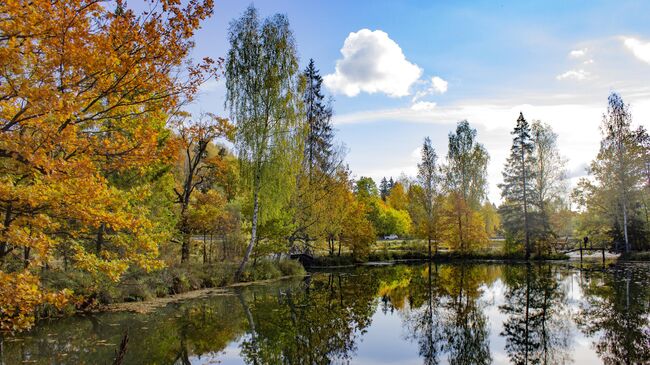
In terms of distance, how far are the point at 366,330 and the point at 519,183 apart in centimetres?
3447

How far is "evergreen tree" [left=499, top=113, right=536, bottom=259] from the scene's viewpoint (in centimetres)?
4009

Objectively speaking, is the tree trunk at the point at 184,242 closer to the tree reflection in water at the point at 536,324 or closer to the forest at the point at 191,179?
the forest at the point at 191,179

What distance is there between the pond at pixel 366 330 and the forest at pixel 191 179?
1.53 meters

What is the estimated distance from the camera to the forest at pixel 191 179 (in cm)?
583

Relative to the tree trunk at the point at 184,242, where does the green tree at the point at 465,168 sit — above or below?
above

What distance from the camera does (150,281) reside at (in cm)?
1728

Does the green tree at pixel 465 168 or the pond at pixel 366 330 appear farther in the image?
the green tree at pixel 465 168

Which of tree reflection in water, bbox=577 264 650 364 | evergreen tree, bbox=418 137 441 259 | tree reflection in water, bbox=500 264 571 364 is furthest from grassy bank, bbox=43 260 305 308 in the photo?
evergreen tree, bbox=418 137 441 259

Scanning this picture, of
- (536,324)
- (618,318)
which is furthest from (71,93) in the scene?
(618,318)

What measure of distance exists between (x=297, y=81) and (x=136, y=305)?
45.5ft

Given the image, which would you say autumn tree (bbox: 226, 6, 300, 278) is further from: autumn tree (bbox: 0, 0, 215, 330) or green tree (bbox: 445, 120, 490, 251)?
green tree (bbox: 445, 120, 490, 251)

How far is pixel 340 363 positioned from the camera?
→ 29.6 ft

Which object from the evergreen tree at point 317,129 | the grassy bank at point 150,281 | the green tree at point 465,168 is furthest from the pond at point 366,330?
the green tree at point 465,168

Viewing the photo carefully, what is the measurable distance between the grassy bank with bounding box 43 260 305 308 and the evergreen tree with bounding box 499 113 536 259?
25107 mm
